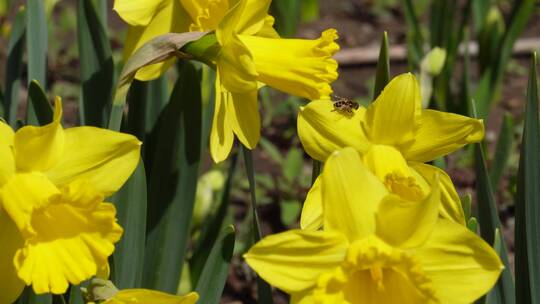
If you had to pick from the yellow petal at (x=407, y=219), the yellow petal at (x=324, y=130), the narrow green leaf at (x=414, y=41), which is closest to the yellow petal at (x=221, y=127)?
the yellow petal at (x=324, y=130)

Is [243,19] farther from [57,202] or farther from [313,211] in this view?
[57,202]

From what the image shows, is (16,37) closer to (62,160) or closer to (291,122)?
(62,160)

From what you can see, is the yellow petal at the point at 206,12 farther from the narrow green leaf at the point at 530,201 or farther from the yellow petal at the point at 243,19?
the narrow green leaf at the point at 530,201

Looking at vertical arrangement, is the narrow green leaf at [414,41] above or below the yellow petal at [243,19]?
below

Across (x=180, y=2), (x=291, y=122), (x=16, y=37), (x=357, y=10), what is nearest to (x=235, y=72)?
(x=180, y=2)

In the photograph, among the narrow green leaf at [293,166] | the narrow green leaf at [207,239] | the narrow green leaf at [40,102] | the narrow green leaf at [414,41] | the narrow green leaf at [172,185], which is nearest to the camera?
the narrow green leaf at [40,102]

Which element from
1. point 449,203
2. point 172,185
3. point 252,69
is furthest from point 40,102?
point 449,203
